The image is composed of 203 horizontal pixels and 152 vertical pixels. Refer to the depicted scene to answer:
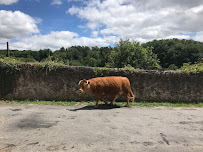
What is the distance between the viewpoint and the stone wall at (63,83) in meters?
9.12

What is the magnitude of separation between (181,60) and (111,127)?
67510 mm

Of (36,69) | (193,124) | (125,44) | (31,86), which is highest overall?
(125,44)

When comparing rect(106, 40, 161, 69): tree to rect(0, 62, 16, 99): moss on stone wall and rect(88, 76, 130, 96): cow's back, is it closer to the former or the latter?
rect(88, 76, 130, 96): cow's back

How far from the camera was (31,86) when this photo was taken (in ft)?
30.0

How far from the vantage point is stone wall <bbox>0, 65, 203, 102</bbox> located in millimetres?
9125

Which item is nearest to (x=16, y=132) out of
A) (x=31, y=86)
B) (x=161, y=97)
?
(x=31, y=86)

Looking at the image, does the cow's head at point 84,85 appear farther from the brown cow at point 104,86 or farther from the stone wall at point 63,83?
the stone wall at point 63,83

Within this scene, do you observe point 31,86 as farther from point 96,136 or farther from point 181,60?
point 181,60

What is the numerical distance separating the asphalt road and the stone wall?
2.62 m

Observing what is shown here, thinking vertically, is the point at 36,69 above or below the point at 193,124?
above

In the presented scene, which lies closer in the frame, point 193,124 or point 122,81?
point 193,124

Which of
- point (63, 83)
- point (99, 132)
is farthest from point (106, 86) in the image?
point (99, 132)

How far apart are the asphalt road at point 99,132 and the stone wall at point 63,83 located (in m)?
2.62

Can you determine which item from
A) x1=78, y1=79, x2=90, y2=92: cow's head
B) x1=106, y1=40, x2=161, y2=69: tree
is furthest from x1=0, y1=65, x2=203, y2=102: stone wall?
x1=106, y1=40, x2=161, y2=69: tree
